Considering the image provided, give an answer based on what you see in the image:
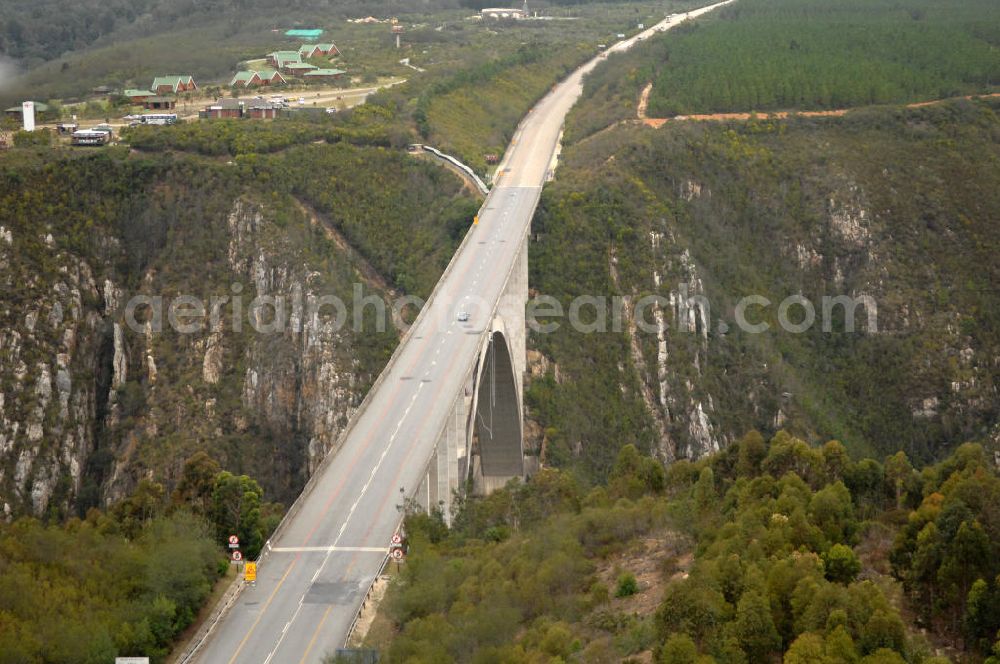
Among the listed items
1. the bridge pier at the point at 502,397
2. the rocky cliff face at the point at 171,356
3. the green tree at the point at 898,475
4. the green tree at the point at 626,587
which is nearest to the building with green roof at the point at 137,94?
the rocky cliff face at the point at 171,356

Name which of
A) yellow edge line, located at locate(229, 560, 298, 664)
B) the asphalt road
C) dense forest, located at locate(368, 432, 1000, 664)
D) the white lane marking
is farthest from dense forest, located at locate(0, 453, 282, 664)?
dense forest, located at locate(368, 432, 1000, 664)

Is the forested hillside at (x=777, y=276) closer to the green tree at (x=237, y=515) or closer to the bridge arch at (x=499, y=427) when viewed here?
the bridge arch at (x=499, y=427)

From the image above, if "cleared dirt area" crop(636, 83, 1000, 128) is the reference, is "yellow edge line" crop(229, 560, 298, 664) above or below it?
below

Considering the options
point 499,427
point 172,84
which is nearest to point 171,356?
point 499,427

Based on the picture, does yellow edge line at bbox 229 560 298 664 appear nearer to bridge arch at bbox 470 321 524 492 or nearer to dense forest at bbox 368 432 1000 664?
dense forest at bbox 368 432 1000 664

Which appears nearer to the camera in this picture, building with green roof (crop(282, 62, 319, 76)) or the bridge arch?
the bridge arch
